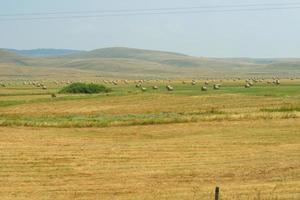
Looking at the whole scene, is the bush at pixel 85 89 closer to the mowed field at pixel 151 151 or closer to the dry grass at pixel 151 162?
the mowed field at pixel 151 151

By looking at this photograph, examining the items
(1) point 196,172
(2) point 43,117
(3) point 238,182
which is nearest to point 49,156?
(1) point 196,172

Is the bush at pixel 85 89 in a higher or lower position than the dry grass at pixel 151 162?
lower

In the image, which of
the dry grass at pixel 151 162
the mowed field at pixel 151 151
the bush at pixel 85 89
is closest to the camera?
the dry grass at pixel 151 162

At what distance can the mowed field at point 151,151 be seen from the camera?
20.4 m

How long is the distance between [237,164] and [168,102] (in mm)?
29930

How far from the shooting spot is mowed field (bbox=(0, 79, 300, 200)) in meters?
20.4

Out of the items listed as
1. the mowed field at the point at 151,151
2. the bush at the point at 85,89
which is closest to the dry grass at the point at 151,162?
the mowed field at the point at 151,151

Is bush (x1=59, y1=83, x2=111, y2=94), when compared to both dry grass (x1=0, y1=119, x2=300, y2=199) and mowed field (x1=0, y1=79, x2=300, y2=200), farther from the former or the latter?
dry grass (x1=0, y1=119, x2=300, y2=199)

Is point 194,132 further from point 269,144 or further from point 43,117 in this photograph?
point 43,117

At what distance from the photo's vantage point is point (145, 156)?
1070 inches

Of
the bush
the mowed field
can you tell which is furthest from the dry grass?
the bush

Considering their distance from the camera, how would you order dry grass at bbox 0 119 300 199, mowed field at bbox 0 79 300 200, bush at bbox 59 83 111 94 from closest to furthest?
dry grass at bbox 0 119 300 199 < mowed field at bbox 0 79 300 200 < bush at bbox 59 83 111 94

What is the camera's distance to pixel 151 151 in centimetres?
2858

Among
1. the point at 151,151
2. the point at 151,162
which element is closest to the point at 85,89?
the point at 151,151
